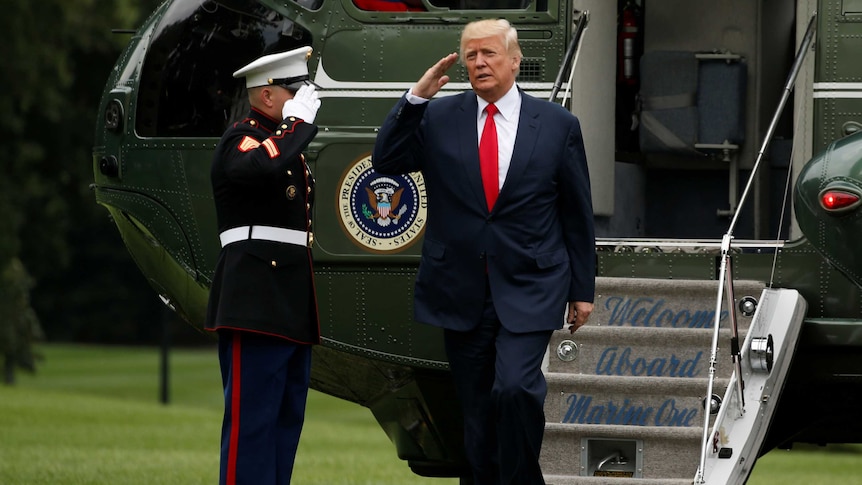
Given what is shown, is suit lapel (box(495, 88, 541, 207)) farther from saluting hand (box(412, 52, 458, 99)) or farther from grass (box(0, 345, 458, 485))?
grass (box(0, 345, 458, 485))

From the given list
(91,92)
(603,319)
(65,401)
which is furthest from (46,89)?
(603,319)

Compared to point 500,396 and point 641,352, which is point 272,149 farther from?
point 641,352

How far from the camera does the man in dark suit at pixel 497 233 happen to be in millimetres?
5453

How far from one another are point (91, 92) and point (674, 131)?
83.6 feet

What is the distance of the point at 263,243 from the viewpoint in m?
5.73

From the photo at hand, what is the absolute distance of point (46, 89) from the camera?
2305cm

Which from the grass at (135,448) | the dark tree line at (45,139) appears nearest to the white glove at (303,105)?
the grass at (135,448)

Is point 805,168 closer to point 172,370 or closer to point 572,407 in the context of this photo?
point 572,407

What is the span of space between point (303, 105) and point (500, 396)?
1.23 m

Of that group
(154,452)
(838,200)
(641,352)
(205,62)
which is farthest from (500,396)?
(154,452)

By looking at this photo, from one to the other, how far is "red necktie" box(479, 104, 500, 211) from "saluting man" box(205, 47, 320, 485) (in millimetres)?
589

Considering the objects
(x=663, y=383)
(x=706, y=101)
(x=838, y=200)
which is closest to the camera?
(x=838, y=200)

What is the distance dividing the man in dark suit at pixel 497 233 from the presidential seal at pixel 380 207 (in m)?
1.52

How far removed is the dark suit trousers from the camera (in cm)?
539
